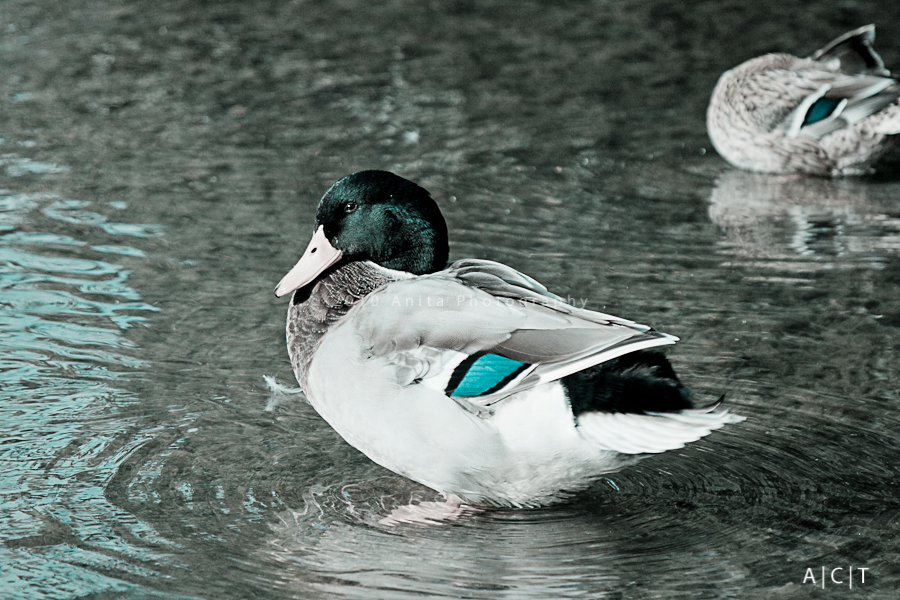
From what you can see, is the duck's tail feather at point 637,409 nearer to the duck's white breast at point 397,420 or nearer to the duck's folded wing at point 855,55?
the duck's white breast at point 397,420


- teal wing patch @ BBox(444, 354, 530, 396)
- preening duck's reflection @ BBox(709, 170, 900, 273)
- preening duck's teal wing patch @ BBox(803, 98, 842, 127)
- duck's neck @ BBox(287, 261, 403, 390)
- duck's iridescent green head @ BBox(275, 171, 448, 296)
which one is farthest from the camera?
preening duck's teal wing patch @ BBox(803, 98, 842, 127)

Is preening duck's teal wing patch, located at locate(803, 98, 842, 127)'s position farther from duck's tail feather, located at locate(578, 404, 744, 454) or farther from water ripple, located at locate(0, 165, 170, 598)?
duck's tail feather, located at locate(578, 404, 744, 454)

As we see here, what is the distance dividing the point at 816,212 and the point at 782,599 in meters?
3.61

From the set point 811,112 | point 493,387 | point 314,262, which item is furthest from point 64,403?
point 811,112

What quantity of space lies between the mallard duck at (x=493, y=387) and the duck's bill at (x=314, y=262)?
186mm

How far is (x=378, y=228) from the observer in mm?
3611

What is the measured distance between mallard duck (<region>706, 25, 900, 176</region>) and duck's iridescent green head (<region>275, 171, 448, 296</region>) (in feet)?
11.4

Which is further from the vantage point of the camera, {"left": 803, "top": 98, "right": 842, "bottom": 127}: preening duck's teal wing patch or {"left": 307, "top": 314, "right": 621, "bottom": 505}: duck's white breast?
{"left": 803, "top": 98, "right": 842, "bottom": 127}: preening duck's teal wing patch

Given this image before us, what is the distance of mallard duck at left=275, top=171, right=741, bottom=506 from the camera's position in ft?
9.85

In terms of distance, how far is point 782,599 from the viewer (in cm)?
288

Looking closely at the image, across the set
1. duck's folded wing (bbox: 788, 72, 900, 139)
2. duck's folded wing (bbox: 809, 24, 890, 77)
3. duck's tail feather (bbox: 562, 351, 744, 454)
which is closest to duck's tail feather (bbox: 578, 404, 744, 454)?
duck's tail feather (bbox: 562, 351, 744, 454)

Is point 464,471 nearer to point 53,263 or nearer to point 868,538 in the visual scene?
point 868,538

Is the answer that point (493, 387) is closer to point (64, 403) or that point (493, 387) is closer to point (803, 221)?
point (64, 403)

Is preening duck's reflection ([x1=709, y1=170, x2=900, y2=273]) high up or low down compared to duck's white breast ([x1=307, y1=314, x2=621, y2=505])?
down
